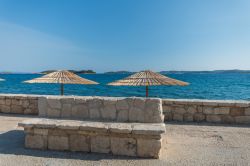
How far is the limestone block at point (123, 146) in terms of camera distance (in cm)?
429

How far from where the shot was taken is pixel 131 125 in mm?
4469

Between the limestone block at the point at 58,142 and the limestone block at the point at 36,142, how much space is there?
118 mm

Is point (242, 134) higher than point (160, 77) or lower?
lower

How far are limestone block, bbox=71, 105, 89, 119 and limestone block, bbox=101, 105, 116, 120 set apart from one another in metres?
0.36

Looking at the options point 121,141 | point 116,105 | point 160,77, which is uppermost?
point 160,77

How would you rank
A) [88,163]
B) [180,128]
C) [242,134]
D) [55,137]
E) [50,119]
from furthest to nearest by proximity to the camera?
[180,128]
[242,134]
[50,119]
[55,137]
[88,163]

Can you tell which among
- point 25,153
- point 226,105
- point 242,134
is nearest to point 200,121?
point 226,105

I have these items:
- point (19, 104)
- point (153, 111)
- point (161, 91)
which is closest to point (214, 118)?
point (153, 111)

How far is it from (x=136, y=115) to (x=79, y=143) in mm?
1237

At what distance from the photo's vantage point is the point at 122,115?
483 centimetres

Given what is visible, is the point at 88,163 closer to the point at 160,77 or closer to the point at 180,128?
the point at 180,128

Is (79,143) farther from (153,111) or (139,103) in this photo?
(153,111)

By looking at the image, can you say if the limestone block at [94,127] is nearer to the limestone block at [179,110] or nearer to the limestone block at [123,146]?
the limestone block at [123,146]

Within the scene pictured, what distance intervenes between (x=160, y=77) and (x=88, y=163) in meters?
3.68
